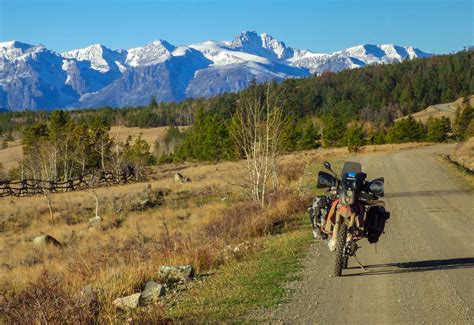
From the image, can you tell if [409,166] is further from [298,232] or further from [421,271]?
[421,271]

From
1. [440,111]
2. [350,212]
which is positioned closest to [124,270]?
[350,212]

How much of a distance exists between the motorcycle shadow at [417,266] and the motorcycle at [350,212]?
61 cm

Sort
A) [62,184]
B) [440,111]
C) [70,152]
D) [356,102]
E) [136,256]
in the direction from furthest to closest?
1. [356,102]
2. [440,111]
3. [70,152]
4. [62,184]
5. [136,256]

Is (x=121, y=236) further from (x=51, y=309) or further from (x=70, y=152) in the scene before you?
(x=70, y=152)

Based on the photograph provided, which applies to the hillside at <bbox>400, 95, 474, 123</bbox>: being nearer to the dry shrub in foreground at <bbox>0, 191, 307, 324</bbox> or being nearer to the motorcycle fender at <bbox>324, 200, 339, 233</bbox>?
the dry shrub in foreground at <bbox>0, 191, 307, 324</bbox>

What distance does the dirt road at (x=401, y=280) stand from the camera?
610 cm

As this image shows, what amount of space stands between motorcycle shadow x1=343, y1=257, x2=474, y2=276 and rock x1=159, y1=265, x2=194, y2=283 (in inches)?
104

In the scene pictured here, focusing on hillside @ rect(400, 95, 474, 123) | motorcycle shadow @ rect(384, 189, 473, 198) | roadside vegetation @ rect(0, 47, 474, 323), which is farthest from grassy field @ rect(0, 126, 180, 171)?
motorcycle shadow @ rect(384, 189, 473, 198)

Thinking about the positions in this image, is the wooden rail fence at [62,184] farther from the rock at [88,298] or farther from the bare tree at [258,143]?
the rock at [88,298]

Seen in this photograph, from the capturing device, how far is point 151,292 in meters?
7.73

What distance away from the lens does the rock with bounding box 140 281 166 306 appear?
7328 mm

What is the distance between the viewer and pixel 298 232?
12.1m

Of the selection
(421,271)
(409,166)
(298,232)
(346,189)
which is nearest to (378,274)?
(421,271)

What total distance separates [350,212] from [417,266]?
1866 mm
